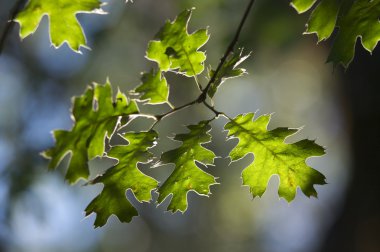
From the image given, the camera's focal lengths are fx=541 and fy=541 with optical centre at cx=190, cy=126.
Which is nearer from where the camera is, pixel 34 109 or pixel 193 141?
pixel 193 141

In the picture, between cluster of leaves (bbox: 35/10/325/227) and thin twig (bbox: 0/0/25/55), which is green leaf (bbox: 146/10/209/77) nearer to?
cluster of leaves (bbox: 35/10/325/227)

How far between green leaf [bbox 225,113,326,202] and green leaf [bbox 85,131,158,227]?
0.26 metres

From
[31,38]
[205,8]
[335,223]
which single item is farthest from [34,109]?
[335,223]

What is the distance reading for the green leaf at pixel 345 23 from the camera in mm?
1363

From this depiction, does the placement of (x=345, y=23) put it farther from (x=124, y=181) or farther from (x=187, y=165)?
(x=124, y=181)

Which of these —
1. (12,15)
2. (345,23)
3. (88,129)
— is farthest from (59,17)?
(345,23)

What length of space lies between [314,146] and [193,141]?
0.36 metres

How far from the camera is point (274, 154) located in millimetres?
1571

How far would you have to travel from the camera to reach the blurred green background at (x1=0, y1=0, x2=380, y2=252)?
475 centimetres

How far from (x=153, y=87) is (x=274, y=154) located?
0.40 meters

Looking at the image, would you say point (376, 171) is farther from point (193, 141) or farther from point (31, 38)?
point (31, 38)

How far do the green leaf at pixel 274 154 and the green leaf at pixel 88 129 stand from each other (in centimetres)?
32

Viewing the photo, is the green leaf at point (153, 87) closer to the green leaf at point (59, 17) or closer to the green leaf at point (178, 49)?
the green leaf at point (178, 49)

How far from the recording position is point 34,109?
772cm
